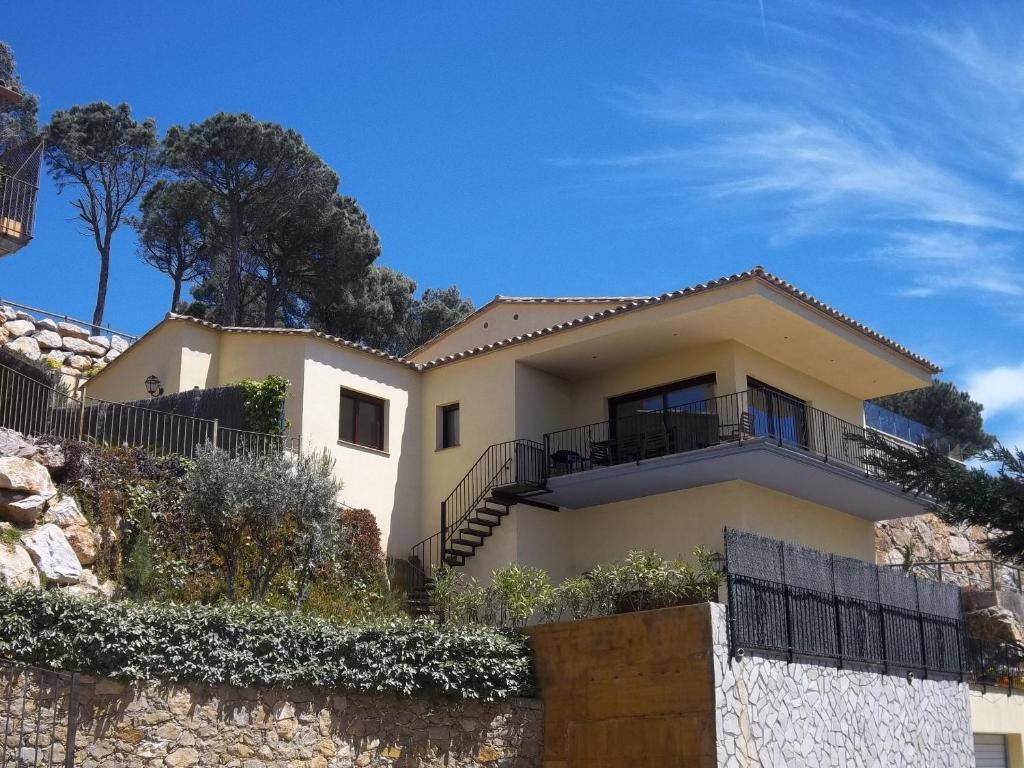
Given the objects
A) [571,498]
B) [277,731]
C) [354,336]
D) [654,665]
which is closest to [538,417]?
[571,498]

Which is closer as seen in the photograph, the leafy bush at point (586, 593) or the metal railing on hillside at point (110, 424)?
the leafy bush at point (586, 593)

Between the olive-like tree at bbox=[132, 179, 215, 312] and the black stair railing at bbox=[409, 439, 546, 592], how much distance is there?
2112 centimetres

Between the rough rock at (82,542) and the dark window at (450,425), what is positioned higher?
the dark window at (450,425)

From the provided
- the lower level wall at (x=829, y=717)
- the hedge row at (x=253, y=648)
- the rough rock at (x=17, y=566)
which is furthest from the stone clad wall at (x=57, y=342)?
the lower level wall at (x=829, y=717)

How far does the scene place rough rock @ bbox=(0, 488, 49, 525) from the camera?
16594 millimetres

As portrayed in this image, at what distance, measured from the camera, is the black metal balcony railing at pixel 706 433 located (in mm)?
21828

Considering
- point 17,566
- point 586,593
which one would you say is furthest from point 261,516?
point 586,593

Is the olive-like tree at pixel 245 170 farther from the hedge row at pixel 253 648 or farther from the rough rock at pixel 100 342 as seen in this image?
the hedge row at pixel 253 648

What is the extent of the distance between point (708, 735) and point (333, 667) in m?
4.73

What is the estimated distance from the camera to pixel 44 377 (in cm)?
2342

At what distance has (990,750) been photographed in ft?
69.7

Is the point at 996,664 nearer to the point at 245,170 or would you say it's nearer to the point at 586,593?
the point at 586,593

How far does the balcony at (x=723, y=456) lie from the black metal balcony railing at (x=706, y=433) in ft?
0.07

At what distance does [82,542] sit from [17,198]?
7.45 meters
